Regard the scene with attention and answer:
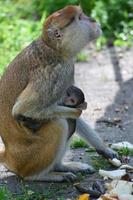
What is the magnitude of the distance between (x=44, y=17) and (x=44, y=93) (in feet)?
19.1

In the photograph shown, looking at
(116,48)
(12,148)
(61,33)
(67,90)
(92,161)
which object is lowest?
(116,48)

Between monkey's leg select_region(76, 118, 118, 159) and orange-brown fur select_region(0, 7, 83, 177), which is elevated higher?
orange-brown fur select_region(0, 7, 83, 177)

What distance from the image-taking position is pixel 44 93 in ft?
19.0

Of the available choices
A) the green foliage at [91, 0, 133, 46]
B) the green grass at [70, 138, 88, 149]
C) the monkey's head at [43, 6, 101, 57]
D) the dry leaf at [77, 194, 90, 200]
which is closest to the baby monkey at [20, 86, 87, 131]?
the monkey's head at [43, 6, 101, 57]

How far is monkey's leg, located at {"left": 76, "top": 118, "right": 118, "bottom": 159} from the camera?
6.44 meters

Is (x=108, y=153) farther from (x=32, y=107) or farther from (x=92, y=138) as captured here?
(x=32, y=107)

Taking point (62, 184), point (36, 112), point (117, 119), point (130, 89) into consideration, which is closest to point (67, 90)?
point (36, 112)

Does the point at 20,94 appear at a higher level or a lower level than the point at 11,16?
higher

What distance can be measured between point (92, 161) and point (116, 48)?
4.89 m

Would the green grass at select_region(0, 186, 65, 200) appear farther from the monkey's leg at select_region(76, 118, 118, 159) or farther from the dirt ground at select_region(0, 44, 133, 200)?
the monkey's leg at select_region(76, 118, 118, 159)

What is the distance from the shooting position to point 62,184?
6047 millimetres

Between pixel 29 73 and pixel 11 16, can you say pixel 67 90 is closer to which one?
pixel 29 73

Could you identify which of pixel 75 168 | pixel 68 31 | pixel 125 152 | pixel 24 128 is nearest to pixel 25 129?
pixel 24 128

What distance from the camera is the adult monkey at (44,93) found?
19.0ft
